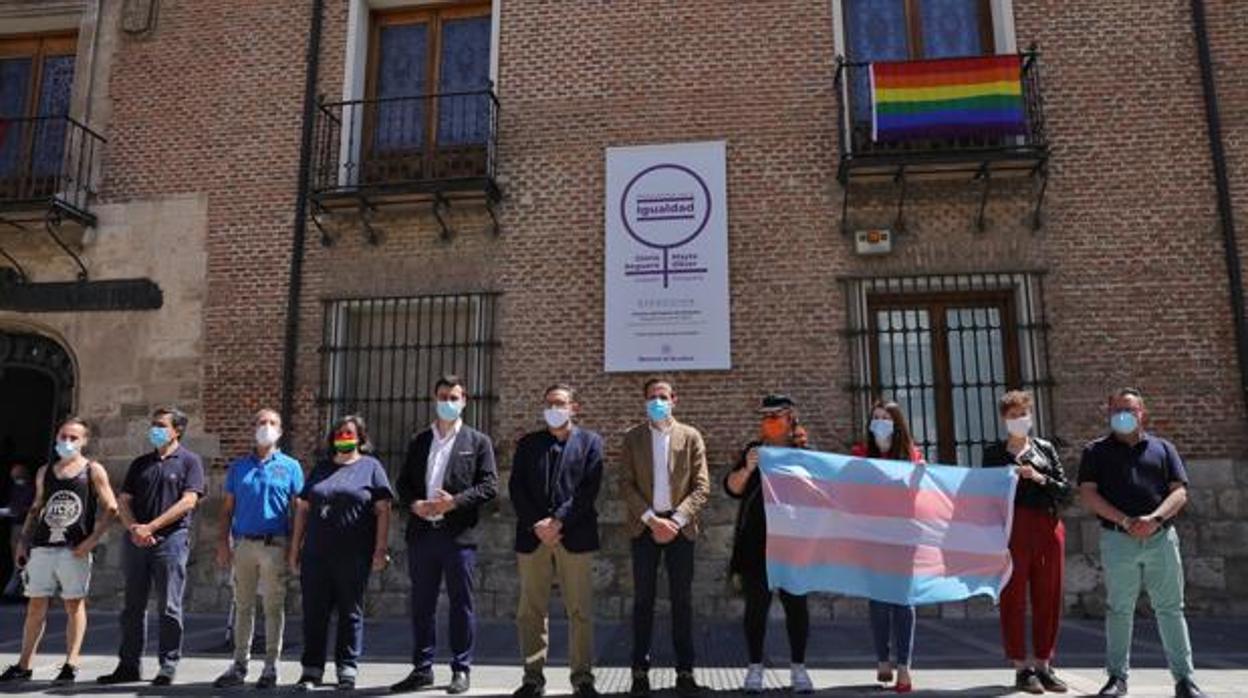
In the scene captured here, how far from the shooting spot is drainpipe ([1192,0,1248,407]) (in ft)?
29.7

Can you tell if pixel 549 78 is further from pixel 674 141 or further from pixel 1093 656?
pixel 1093 656

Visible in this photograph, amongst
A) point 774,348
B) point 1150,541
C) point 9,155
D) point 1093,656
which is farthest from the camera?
point 9,155

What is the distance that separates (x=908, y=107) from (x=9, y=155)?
1118cm

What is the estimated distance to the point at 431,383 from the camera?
33.8 feet

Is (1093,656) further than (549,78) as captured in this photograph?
No

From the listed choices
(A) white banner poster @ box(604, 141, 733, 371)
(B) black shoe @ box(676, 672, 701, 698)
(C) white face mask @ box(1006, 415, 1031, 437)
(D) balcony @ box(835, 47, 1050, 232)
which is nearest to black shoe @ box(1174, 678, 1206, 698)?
(C) white face mask @ box(1006, 415, 1031, 437)

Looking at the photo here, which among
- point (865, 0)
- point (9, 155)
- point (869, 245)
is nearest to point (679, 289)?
point (869, 245)

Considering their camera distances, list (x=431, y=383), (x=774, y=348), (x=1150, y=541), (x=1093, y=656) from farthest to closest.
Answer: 1. (x=431, y=383)
2. (x=774, y=348)
3. (x=1093, y=656)
4. (x=1150, y=541)

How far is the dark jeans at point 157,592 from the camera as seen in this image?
6059 mm

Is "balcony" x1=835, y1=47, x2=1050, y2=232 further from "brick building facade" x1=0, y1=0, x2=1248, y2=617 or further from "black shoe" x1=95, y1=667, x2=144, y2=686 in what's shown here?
"black shoe" x1=95, y1=667, x2=144, y2=686

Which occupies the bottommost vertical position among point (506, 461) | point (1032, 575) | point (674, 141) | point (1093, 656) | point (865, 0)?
point (1093, 656)

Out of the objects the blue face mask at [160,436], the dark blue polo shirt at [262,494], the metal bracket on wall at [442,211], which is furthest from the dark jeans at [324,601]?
the metal bracket on wall at [442,211]

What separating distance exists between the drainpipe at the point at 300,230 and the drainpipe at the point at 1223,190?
10088 millimetres

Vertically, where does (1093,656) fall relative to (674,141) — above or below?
below
